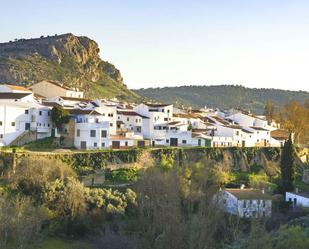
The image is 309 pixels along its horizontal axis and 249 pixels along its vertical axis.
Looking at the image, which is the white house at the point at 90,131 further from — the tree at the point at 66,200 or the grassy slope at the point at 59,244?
the grassy slope at the point at 59,244

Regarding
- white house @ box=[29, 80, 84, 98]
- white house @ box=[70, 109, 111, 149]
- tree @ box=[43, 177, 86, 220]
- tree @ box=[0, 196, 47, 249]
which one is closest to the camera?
tree @ box=[0, 196, 47, 249]

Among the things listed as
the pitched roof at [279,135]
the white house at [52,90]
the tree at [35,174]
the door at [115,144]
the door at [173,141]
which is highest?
the white house at [52,90]

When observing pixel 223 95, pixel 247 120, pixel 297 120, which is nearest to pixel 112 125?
pixel 247 120

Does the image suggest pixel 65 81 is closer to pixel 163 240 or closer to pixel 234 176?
pixel 234 176

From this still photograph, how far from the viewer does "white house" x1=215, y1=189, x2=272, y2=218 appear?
38344 millimetres

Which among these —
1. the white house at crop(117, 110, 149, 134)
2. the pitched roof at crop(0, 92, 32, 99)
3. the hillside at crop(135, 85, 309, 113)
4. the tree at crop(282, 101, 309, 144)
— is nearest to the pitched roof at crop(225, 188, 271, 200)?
the white house at crop(117, 110, 149, 134)

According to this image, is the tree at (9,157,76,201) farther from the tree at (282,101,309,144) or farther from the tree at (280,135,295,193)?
the tree at (282,101,309,144)

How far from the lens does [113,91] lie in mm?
105875

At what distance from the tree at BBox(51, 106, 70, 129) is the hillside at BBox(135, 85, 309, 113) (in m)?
95.5

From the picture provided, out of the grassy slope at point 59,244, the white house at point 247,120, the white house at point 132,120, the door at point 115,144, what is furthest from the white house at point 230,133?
the grassy slope at point 59,244

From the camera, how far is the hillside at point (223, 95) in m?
148

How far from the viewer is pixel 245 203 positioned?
39094 millimetres

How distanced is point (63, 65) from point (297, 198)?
230 ft

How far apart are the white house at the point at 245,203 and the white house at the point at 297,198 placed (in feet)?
10.0
